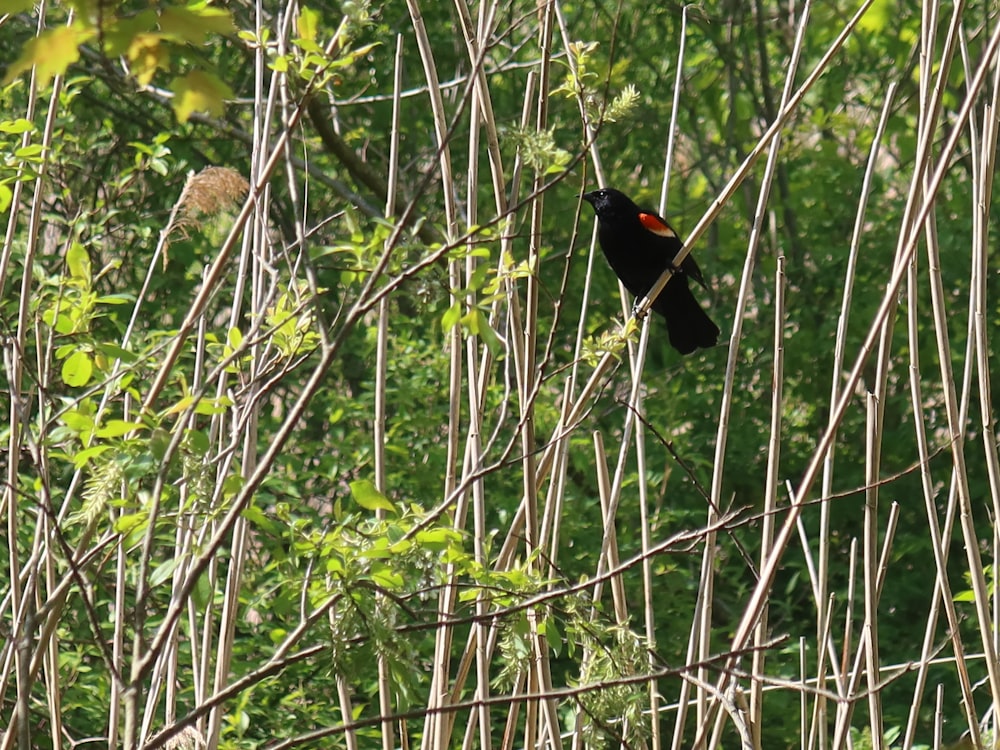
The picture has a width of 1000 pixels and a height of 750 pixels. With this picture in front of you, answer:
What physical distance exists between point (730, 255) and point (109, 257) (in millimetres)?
→ 2618

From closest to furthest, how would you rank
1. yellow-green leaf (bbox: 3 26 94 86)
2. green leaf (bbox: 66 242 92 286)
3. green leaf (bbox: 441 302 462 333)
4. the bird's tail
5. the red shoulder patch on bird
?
yellow-green leaf (bbox: 3 26 94 86), green leaf (bbox: 441 302 462 333), green leaf (bbox: 66 242 92 286), the red shoulder patch on bird, the bird's tail

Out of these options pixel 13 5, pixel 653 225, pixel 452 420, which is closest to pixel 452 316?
pixel 13 5

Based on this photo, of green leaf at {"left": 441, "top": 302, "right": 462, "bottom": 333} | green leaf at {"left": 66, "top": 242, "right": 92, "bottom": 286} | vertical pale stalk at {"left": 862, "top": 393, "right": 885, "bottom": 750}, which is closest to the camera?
green leaf at {"left": 441, "top": 302, "right": 462, "bottom": 333}

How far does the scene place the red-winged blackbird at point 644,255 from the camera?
3.52 m

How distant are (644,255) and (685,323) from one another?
0.80 ft

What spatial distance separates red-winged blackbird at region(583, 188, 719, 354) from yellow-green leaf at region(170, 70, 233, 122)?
8.30ft

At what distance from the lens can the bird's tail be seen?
362cm

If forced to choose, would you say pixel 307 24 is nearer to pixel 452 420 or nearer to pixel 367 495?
pixel 367 495

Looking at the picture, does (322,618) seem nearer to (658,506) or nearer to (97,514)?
(97,514)

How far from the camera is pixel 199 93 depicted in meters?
0.98

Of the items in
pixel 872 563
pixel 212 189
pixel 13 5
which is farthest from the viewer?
pixel 212 189

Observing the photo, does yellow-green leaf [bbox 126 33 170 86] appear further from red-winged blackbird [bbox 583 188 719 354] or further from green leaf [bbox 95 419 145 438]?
red-winged blackbird [bbox 583 188 719 354]

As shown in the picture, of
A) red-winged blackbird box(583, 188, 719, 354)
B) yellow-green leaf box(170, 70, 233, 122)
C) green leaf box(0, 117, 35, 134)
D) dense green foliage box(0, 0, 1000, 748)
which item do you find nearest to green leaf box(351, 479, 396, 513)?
dense green foliage box(0, 0, 1000, 748)

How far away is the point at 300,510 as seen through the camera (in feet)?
13.2
